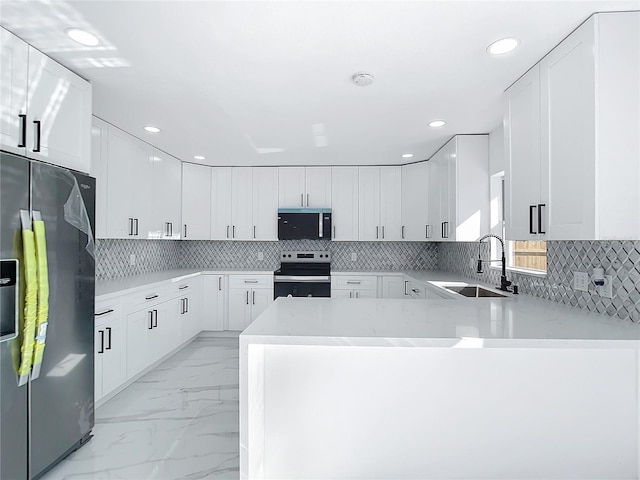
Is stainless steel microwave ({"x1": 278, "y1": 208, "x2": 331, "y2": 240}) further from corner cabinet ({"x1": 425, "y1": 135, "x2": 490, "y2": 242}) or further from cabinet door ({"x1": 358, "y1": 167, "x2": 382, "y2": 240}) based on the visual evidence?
corner cabinet ({"x1": 425, "y1": 135, "x2": 490, "y2": 242})

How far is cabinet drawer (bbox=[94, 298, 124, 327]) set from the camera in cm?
256

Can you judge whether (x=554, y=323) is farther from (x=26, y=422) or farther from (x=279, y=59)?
(x=26, y=422)

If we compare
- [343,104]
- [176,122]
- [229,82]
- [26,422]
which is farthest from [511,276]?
[26,422]

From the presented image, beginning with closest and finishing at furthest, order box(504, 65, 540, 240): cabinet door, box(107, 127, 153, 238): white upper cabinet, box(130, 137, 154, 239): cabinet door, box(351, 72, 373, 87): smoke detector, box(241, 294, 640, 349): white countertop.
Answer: box(241, 294, 640, 349): white countertop → box(504, 65, 540, 240): cabinet door → box(351, 72, 373, 87): smoke detector → box(107, 127, 153, 238): white upper cabinet → box(130, 137, 154, 239): cabinet door

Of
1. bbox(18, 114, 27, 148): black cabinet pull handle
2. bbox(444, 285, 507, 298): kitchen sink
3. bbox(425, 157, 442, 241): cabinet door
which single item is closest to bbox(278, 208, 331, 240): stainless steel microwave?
bbox(425, 157, 442, 241): cabinet door

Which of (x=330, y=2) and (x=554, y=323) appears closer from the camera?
(x=330, y=2)

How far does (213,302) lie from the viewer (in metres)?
4.72

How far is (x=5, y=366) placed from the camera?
164 centimetres

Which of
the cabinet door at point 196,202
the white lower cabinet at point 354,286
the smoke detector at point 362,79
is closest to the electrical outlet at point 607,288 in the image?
the smoke detector at point 362,79

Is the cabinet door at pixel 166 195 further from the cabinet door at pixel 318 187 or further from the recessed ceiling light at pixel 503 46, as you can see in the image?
the recessed ceiling light at pixel 503 46

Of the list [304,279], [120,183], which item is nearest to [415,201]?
[304,279]

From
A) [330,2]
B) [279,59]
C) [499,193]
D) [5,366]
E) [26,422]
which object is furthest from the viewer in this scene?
[499,193]

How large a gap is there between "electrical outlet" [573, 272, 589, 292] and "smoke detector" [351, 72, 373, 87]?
1.68m

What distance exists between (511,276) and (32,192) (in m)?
3.26
